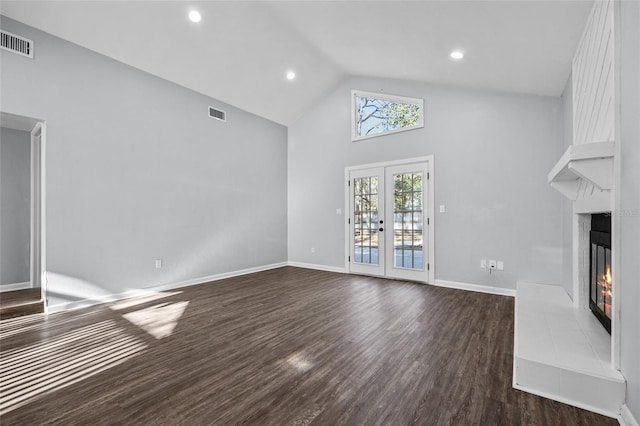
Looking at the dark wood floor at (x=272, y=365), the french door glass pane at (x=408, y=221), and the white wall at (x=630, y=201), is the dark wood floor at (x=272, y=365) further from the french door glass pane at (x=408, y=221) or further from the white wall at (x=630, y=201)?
the french door glass pane at (x=408, y=221)

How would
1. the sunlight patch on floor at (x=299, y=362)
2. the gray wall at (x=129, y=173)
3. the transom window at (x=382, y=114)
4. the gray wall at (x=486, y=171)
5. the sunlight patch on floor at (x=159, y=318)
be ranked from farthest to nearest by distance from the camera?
the transom window at (x=382, y=114) → the gray wall at (x=486, y=171) → the gray wall at (x=129, y=173) → the sunlight patch on floor at (x=159, y=318) → the sunlight patch on floor at (x=299, y=362)

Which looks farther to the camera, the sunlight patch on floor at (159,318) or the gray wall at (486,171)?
the gray wall at (486,171)

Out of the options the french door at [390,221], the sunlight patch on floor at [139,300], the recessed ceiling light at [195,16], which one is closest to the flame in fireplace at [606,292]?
the french door at [390,221]

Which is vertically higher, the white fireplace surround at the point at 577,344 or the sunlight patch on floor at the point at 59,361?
the white fireplace surround at the point at 577,344

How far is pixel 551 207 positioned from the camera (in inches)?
154

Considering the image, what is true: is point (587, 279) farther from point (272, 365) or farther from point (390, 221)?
point (272, 365)

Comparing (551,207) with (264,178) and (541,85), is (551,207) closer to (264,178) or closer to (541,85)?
(541,85)

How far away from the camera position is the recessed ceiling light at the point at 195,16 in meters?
3.74

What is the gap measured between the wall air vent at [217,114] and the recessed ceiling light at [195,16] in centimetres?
165

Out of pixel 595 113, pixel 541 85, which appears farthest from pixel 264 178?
pixel 595 113

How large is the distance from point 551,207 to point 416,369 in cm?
318

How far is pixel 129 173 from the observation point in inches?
168

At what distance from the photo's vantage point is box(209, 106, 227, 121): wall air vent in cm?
536

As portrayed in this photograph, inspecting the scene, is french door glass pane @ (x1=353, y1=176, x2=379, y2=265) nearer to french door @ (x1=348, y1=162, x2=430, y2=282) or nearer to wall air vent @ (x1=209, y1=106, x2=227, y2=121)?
french door @ (x1=348, y1=162, x2=430, y2=282)
